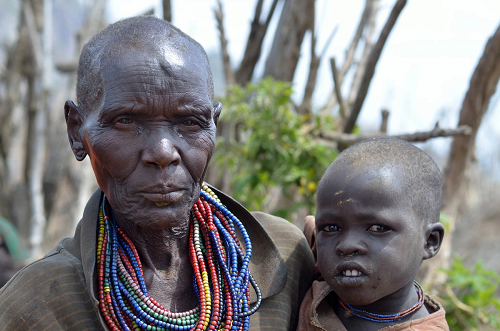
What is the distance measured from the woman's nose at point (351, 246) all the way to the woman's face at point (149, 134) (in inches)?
24.0

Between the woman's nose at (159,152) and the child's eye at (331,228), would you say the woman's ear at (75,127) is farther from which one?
the child's eye at (331,228)

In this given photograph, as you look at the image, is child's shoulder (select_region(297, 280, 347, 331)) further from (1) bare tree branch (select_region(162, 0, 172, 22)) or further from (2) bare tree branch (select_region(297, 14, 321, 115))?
(2) bare tree branch (select_region(297, 14, 321, 115))

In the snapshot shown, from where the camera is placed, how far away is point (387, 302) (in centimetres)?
222

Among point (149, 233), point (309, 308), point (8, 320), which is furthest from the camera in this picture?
point (309, 308)

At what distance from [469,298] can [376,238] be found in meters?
2.95

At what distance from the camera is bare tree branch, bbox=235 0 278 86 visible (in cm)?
567

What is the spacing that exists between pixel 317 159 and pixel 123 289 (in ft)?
9.06

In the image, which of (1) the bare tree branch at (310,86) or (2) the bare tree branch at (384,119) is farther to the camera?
(1) the bare tree branch at (310,86)

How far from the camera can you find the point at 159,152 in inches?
71.6

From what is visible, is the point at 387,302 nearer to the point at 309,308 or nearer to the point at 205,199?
the point at 309,308

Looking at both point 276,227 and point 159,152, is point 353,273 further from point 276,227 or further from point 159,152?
point 159,152

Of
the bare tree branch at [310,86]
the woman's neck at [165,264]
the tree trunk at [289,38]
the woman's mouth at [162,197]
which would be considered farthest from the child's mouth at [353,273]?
the tree trunk at [289,38]

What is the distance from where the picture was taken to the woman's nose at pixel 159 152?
1.82 m

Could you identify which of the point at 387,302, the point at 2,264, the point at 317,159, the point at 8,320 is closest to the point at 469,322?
the point at 317,159
